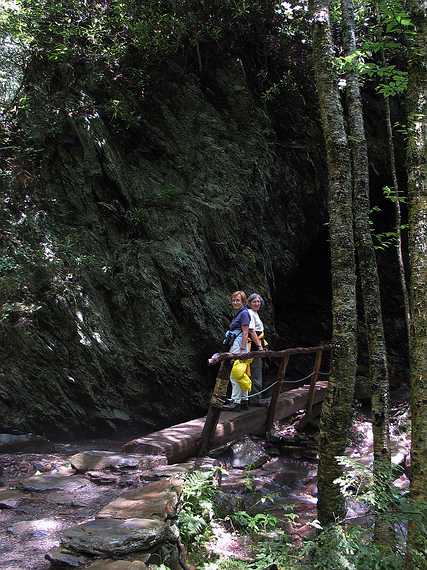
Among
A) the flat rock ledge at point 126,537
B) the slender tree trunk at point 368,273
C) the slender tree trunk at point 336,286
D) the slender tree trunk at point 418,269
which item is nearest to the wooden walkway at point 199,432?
the flat rock ledge at point 126,537

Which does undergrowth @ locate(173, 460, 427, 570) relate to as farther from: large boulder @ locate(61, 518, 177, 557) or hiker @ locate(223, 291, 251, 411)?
hiker @ locate(223, 291, 251, 411)

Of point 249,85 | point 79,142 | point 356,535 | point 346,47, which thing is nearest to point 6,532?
point 356,535

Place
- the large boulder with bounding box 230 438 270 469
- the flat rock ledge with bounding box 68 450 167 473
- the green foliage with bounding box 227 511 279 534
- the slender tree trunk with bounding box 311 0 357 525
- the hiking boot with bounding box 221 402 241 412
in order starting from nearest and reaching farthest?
the slender tree trunk with bounding box 311 0 357 525, the green foliage with bounding box 227 511 279 534, the flat rock ledge with bounding box 68 450 167 473, the large boulder with bounding box 230 438 270 469, the hiking boot with bounding box 221 402 241 412

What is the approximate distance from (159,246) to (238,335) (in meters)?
2.54

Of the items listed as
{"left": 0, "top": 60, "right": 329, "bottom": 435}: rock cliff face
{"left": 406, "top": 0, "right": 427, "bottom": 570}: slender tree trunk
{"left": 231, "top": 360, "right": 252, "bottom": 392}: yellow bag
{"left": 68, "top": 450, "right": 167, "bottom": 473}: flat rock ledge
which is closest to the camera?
{"left": 406, "top": 0, "right": 427, "bottom": 570}: slender tree trunk

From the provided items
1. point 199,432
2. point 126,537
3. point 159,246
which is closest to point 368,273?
point 199,432

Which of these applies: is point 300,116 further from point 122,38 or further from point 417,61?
point 417,61

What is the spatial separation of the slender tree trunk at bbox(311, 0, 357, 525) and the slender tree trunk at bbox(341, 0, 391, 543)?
0.47 meters

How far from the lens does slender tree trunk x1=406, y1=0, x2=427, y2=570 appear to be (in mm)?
3092

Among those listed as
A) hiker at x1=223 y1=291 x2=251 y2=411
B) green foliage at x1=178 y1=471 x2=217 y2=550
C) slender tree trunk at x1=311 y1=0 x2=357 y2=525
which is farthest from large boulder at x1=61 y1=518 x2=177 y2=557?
hiker at x1=223 y1=291 x2=251 y2=411

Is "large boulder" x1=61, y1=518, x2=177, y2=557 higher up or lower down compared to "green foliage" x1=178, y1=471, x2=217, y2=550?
higher up

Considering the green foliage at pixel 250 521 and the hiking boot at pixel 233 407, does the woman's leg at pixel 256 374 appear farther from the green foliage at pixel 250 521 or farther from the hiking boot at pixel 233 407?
the green foliage at pixel 250 521

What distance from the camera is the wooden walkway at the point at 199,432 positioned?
17.7 ft

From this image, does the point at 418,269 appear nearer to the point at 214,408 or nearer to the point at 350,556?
the point at 350,556
